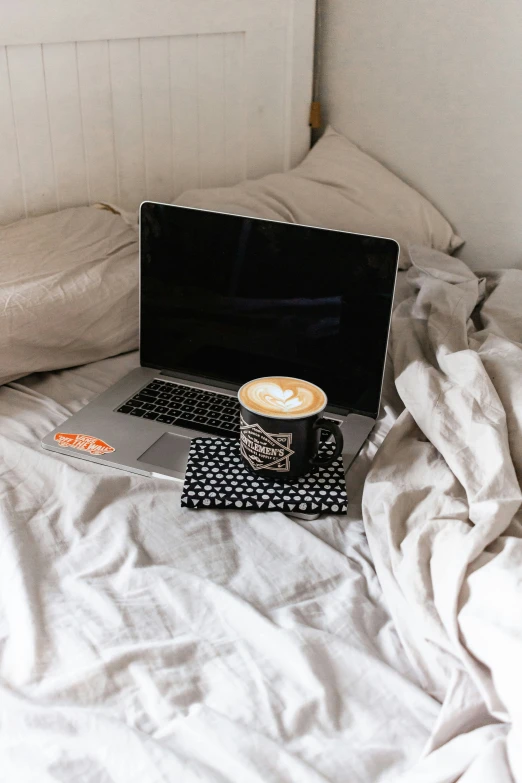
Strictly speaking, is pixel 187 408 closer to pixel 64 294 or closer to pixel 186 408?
pixel 186 408

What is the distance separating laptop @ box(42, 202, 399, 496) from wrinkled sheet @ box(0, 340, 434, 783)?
0.09 metres

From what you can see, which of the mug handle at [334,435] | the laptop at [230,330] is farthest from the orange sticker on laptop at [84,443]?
the mug handle at [334,435]

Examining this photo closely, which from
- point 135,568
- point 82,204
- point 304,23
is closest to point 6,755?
point 135,568

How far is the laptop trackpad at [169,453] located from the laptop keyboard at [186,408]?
0.03m

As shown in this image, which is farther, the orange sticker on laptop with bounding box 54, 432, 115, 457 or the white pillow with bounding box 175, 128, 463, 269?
the white pillow with bounding box 175, 128, 463, 269

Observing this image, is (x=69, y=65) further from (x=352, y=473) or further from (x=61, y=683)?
(x=61, y=683)

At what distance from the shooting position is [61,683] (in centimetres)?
59

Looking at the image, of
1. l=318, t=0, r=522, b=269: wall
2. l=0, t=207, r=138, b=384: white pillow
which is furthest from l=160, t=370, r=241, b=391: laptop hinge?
l=318, t=0, r=522, b=269: wall

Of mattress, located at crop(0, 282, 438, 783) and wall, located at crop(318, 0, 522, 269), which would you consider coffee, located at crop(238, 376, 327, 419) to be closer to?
mattress, located at crop(0, 282, 438, 783)

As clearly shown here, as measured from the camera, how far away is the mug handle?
31.7 inches

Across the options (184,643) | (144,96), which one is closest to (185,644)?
(184,643)

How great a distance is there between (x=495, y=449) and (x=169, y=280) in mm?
483

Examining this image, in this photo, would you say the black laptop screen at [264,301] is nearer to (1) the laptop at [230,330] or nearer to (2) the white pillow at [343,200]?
(1) the laptop at [230,330]

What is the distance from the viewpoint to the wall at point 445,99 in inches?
51.9
